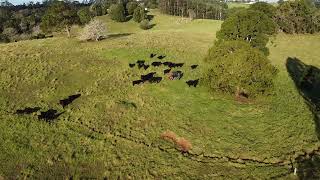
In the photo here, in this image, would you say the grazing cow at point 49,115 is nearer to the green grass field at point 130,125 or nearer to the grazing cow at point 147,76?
the green grass field at point 130,125

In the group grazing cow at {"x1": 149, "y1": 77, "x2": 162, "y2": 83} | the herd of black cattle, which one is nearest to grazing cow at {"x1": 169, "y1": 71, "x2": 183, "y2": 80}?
the herd of black cattle

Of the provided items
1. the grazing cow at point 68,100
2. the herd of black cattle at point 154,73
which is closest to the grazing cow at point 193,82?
the herd of black cattle at point 154,73

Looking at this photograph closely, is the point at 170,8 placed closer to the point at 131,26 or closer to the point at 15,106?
the point at 131,26

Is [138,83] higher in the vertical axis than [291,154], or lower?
higher

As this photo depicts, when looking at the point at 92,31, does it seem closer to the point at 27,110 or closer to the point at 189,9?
the point at 27,110

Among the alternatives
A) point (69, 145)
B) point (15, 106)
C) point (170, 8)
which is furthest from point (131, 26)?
point (69, 145)

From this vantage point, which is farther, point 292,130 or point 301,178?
point 292,130
